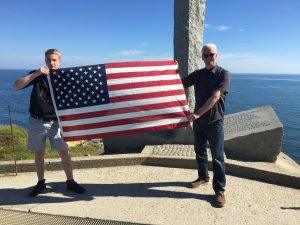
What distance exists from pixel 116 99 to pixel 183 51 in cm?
340

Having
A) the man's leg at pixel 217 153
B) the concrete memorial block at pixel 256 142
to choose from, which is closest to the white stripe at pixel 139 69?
the man's leg at pixel 217 153

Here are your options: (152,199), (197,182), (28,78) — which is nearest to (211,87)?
(197,182)

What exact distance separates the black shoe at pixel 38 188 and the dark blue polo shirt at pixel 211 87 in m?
2.69

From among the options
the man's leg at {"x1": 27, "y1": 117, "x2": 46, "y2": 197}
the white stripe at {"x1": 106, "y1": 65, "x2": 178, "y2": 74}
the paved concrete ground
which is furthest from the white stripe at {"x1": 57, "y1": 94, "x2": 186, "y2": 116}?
the paved concrete ground

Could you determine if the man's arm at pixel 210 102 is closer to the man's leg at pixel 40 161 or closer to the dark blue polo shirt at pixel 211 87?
the dark blue polo shirt at pixel 211 87

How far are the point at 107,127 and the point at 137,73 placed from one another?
1.02 m

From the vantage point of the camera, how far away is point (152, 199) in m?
5.02

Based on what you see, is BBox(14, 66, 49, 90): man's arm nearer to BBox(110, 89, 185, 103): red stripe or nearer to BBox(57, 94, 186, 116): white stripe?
BBox(57, 94, 186, 116): white stripe

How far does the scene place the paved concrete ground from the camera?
446cm

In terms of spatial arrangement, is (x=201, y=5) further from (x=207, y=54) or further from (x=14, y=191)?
(x=14, y=191)

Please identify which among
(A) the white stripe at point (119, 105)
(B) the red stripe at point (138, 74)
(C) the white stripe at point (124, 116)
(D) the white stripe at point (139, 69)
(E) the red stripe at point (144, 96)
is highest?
(D) the white stripe at point (139, 69)

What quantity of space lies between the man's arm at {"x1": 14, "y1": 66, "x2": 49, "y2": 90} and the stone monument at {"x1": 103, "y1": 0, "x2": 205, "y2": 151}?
3.80 m

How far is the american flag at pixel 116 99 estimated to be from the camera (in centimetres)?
508

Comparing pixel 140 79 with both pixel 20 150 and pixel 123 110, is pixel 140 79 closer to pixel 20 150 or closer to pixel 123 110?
pixel 123 110
